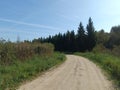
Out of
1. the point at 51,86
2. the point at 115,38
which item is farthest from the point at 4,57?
the point at 115,38

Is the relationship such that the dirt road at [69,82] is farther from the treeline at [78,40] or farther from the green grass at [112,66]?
the treeline at [78,40]

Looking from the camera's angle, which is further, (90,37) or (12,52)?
(90,37)

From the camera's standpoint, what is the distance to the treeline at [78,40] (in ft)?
286

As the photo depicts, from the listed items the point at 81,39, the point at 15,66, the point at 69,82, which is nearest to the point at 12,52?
the point at 15,66

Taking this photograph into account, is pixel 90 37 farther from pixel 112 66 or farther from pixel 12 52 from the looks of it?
pixel 12 52

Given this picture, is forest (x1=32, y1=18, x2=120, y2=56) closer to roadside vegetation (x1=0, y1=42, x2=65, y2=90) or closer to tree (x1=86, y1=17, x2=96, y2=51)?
tree (x1=86, y1=17, x2=96, y2=51)

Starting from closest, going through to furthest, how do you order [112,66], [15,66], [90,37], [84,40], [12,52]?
[15,66] → [12,52] → [112,66] → [90,37] → [84,40]

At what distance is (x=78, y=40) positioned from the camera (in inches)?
3617

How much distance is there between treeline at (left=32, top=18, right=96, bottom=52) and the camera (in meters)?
87.1


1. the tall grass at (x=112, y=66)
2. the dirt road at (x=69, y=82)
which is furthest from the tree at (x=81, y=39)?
the dirt road at (x=69, y=82)

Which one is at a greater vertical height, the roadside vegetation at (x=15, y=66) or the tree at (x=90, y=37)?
the tree at (x=90, y=37)

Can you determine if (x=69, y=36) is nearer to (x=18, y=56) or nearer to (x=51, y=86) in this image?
(x=18, y=56)

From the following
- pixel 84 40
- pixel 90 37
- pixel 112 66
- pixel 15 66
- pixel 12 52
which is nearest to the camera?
pixel 15 66

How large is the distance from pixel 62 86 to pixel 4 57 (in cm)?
850
